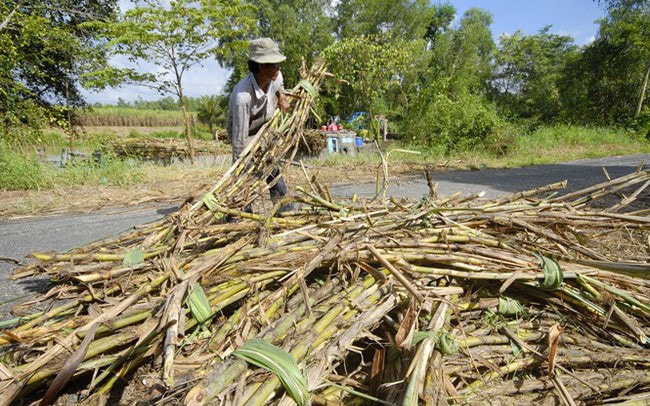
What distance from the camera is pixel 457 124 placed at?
1055 centimetres

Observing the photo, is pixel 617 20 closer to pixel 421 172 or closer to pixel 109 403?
Answer: pixel 421 172

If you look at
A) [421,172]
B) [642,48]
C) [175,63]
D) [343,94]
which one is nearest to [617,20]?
[642,48]

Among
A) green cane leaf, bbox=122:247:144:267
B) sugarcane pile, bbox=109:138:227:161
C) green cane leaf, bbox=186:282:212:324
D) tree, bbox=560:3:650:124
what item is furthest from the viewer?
tree, bbox=560:3:650:124

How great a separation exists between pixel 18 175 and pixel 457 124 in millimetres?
11057

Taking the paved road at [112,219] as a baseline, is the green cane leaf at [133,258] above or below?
above

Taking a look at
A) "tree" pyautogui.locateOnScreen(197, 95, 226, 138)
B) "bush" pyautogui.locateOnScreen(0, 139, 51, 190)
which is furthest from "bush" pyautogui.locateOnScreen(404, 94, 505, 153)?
"tree" pyautogui.locateOnScreen(197, 95, 226, 138)

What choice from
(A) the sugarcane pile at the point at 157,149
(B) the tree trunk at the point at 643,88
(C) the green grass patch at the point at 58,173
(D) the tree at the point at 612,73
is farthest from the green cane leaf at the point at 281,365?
(D) the tree at the point at 612,73

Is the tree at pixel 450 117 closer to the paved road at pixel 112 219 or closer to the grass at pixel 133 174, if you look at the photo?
the grass at pixel 133 174

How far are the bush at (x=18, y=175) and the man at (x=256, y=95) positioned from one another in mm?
4889

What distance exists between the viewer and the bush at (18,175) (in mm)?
5629

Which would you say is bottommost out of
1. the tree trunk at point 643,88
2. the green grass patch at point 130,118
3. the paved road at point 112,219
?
the paved road at point 112,219

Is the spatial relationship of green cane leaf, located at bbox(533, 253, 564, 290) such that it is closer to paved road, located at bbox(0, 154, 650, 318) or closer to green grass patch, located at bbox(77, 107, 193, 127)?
paved road, located at bbox(0, 154, 650, 318)

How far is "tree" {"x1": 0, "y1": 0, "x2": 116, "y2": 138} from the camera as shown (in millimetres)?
8500

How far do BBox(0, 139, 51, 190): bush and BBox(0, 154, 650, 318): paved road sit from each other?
225 cm
